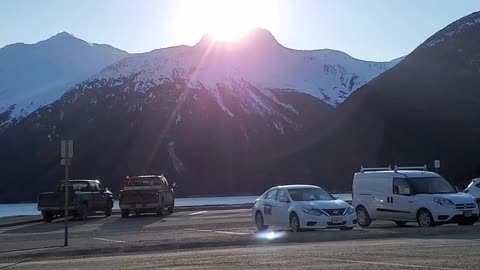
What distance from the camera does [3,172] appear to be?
388ft

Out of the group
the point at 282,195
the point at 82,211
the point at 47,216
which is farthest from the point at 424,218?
the point at 47,216

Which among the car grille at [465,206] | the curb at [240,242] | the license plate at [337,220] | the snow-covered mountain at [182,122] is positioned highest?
the snow-covered mountain at [182,122]

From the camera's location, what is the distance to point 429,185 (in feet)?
81.3

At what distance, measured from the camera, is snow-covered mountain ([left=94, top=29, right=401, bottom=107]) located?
158125 millimetres

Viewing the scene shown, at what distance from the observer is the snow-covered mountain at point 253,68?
158 m

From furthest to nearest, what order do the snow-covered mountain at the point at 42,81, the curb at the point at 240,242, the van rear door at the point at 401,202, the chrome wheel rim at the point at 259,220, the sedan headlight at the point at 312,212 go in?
the snow-covered mountain at the point at 42,81
the chrome wheel rim at the point at 259,220
the van rear door at the point at 401,202
the sedan headlight at the point at 312,212
the curb at the point at 240,242

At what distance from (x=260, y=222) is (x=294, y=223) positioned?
221cm

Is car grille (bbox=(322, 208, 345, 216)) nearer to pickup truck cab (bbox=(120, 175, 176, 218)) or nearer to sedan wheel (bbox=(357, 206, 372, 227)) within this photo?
sedan wheel (bbox=(357, 206, 372, 227))

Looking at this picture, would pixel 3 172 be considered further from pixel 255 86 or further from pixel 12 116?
pixel 255 86

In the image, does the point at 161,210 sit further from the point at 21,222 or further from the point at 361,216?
the point at 361,216

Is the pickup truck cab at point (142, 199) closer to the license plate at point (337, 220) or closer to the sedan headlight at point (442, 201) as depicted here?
the license plate at point (337, 220)

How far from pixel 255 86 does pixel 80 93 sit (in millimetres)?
34845

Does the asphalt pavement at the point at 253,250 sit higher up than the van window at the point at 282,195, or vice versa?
the van window at the point at 282,195

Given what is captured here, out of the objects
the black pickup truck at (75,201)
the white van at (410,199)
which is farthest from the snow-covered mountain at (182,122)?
the white van at (410,199)
